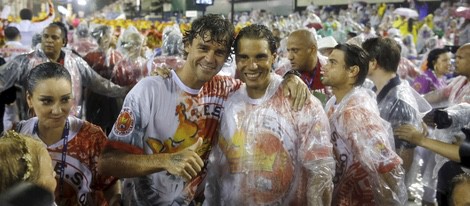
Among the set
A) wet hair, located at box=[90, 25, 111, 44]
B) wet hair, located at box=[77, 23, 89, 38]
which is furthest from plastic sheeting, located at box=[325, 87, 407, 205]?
wet hair, located at box=[77, 23, 89, 38]

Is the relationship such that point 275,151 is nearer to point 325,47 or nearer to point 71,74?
point 71,74

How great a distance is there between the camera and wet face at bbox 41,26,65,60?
14.7ft

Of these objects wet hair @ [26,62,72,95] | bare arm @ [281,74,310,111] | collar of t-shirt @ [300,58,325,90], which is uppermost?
wet hair @ [26,62,72,95]

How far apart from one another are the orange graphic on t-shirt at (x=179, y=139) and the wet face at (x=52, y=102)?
39 centimetres

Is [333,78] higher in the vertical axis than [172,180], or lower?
higher

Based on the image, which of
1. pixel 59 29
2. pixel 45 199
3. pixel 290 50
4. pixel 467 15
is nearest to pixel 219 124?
pixel 45 199

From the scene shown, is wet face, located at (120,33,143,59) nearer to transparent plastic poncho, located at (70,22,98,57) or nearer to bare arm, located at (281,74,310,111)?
transparent plastic poncho, located at (70,22,98,57)

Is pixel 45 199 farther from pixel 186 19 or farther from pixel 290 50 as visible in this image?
pixel 186 19

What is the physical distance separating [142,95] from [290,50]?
2.00 m

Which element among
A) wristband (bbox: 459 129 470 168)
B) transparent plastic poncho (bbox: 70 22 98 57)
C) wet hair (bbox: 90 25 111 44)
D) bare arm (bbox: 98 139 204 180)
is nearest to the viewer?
bare arm (bbox: 98 139 204 180)

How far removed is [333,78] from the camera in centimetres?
302

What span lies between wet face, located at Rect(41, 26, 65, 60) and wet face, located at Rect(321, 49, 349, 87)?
2.37 metres

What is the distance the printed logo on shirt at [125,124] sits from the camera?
2.39m

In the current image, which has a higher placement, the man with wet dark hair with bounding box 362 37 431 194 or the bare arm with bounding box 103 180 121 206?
the man with wet dark hair with bounding box 362 37 431 194
